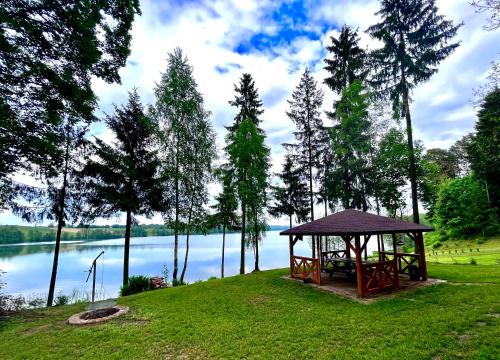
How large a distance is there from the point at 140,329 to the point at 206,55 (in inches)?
527

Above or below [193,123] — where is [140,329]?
below

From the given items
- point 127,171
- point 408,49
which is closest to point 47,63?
point 127,171

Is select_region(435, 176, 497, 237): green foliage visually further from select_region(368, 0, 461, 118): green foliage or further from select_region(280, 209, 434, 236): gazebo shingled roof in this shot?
select_region(280, 209, 434, 236): gazebo shingled roof

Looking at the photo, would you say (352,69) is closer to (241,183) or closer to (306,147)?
(306,147)

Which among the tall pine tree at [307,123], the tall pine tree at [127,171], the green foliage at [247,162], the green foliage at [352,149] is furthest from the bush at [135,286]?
the green foliage at [352,149]

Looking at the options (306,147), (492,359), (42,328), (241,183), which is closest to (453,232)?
(306,147)

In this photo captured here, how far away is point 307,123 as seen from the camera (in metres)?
16.6

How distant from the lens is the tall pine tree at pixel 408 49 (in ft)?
37.6

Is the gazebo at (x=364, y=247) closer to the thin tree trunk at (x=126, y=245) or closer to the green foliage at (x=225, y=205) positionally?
the green foliage at (x=225, y=205)

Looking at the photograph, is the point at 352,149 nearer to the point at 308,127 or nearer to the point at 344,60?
the point at 308,127

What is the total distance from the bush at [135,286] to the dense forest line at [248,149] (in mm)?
1197

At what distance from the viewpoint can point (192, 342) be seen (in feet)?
17.0

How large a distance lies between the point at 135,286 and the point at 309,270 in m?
8.49

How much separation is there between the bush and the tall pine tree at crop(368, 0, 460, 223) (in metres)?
13.6
